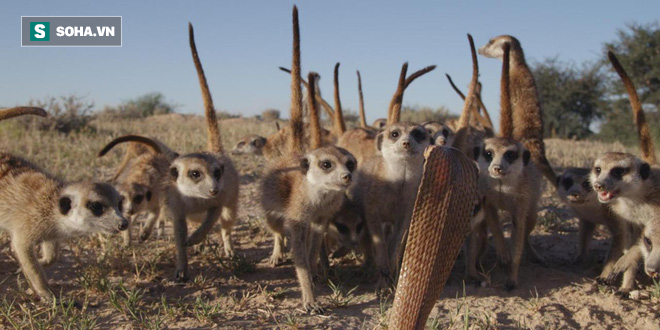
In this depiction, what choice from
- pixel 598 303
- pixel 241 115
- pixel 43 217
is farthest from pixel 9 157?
pixel 241 115

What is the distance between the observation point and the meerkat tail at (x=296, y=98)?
191 inches

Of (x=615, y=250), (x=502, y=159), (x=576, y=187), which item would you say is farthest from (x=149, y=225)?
(x=615, y=250)

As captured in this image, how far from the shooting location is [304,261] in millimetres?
4098

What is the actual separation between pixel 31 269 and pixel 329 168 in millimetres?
2167

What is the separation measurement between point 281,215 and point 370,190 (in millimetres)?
746

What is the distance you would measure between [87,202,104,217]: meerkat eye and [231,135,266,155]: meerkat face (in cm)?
556

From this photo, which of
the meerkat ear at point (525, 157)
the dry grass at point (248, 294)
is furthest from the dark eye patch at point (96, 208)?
the meerkat ear at point (525, 157)

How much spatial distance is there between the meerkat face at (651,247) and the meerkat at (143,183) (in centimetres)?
381

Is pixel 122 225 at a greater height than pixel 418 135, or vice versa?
pixel 418 135

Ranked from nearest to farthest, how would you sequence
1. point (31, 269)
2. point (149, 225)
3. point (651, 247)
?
1. point (31, 269)
2. point (651, 247)
3. point (149, 225)

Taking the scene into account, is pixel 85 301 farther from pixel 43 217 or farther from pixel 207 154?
pixel 207 154

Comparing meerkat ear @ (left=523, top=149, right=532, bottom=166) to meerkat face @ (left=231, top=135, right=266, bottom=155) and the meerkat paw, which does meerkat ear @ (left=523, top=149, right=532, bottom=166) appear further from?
meerkat face @ (left=231, top=135, right=266, bottom=155)

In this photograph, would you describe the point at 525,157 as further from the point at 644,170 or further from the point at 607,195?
the point at 644,170

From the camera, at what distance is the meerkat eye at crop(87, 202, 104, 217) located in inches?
160
